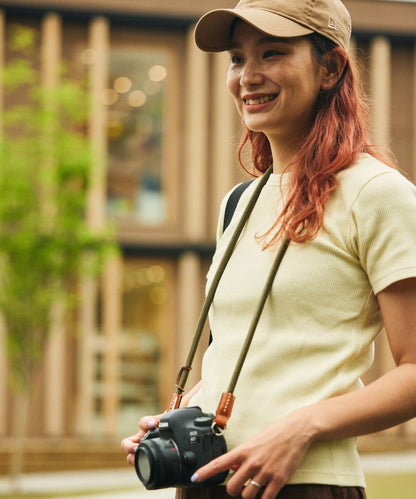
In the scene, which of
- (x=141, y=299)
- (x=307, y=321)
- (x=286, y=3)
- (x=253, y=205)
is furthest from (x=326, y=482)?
(x=141, y=299)

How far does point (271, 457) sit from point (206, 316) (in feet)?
1.37

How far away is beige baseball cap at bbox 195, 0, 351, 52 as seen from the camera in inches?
74.2

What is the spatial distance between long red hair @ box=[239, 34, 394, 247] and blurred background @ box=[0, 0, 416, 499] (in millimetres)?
15024

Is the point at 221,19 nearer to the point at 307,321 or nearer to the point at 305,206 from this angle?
the point at 305,206

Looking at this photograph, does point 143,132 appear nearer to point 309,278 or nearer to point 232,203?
point 232,203

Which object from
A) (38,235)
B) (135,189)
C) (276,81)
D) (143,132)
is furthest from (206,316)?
(143,132)

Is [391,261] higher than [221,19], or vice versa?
[221,19]

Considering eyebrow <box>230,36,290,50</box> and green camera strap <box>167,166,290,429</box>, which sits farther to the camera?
eyebrow <box>230,36,290,50</box>

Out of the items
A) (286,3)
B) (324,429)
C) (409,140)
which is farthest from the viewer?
(409,140)

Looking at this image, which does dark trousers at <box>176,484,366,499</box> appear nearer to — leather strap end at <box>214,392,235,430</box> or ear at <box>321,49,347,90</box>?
leather strap end at <box>214,392,235,430</box>

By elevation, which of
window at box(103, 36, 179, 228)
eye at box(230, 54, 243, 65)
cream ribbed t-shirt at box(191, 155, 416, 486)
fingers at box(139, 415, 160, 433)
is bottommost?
fingers at box(139, 415, 160, 433)

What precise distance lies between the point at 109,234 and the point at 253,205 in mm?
12575

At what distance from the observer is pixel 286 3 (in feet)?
6.31

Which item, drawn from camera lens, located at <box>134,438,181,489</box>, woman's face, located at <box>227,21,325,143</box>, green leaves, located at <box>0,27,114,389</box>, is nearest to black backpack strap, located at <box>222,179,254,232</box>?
woman's face, located at <box>227,21,325,143</box>
